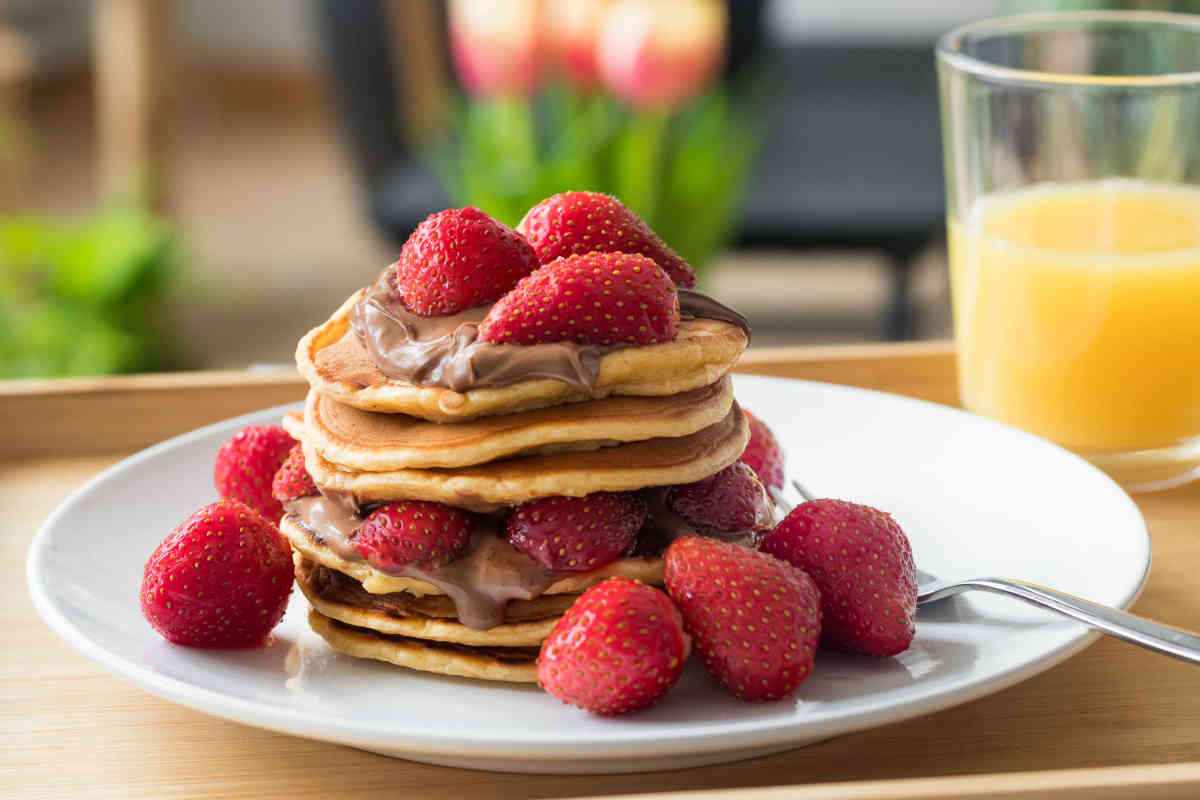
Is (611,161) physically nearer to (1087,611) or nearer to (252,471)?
(252,471)

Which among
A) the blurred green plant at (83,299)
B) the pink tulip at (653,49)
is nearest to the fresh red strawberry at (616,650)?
the pink tulip at (653,49)

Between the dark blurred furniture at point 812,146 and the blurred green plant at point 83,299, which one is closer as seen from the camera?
the dark blurred furniture at point 812,146

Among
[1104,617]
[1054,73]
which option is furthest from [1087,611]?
[1054,73]

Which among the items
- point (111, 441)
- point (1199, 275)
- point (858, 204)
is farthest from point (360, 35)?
point (1199, 275)

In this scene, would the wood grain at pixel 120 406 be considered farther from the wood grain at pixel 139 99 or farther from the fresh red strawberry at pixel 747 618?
the wood grain at pixel 139 99

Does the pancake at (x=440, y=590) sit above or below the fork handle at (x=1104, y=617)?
above

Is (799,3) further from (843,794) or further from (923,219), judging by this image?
(843,794)

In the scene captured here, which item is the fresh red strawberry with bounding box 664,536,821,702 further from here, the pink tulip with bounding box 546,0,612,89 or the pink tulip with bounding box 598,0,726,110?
the pink tulip with bounding box 546,0,612,89
